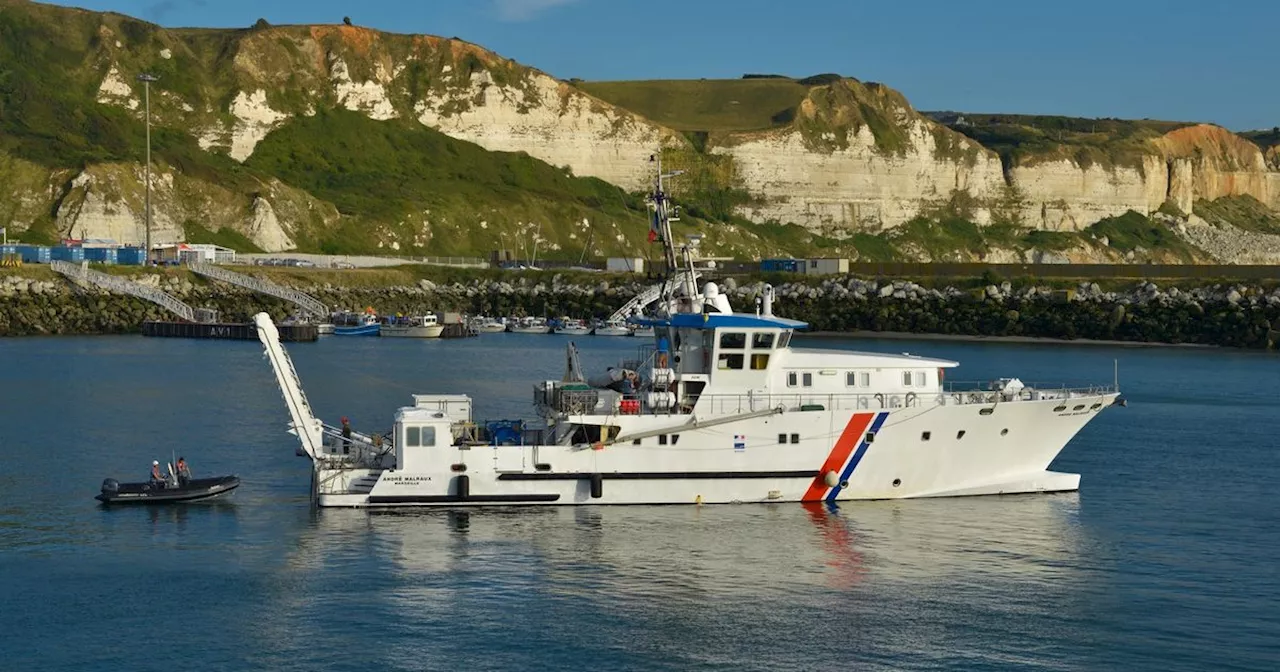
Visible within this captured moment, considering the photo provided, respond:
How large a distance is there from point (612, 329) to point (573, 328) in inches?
153

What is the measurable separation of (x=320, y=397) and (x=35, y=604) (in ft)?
113

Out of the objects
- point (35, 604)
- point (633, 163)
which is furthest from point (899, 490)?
point (633, 163)

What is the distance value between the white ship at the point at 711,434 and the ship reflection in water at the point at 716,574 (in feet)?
1.90

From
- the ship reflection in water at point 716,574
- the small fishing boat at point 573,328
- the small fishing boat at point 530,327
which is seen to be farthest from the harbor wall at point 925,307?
the ship reflection in water at point 716,574

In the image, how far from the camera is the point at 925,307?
114 metres

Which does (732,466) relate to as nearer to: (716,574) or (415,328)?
(716,574)

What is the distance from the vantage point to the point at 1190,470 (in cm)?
4594

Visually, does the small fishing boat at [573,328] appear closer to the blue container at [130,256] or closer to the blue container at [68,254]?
the blue container at [130,256]

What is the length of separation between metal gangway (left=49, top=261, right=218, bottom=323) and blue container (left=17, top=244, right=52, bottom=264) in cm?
414

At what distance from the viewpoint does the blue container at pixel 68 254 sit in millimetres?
115938

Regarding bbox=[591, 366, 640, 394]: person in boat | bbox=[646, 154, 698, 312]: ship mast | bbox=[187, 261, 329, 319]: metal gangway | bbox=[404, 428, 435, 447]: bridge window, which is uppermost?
bbox=[187, 261, 329, 319]: metal gangway

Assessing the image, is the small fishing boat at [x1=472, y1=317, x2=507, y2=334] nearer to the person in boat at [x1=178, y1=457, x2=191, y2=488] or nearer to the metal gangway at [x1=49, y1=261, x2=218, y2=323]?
the metal gangway at [x1=49, y1=261, x2=218, y2=323]

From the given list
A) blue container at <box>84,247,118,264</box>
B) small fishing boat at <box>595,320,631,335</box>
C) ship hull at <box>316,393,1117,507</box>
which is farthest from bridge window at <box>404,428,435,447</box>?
blue container at <box>84,247,118,264</box>

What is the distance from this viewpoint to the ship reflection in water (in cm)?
2762
